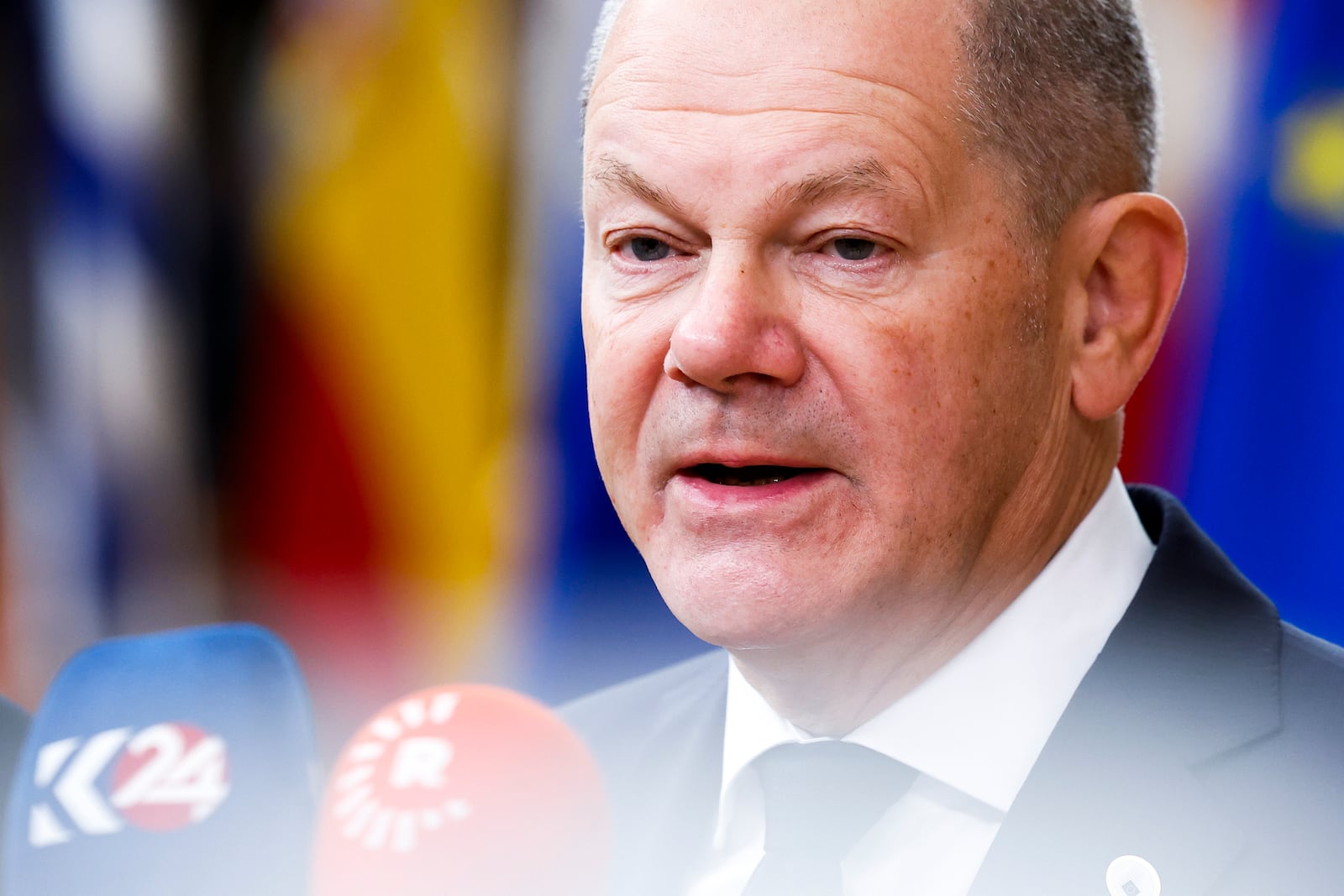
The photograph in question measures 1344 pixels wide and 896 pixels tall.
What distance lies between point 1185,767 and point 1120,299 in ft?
1.80

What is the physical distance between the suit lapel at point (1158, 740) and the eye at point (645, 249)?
0.65 meters

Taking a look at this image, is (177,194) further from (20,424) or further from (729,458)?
(729,458)

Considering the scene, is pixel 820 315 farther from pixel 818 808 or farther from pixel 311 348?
pixel 311 348

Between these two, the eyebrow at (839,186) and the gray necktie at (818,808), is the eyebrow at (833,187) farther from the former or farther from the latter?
the gray necktie at (818,808)

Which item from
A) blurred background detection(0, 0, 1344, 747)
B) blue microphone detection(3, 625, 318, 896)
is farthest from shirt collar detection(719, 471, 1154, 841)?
blurred background detection(0, 0, 1344, 747)

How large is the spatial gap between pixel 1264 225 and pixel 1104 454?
2.07 feet

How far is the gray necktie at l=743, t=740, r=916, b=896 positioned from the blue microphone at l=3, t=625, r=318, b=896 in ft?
1.82

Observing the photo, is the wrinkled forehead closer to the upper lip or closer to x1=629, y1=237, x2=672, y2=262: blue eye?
x1=629, y1=237, x2=672, y2=262: blue eye

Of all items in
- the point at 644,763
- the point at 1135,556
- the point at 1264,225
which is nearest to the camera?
the point at 1135,556

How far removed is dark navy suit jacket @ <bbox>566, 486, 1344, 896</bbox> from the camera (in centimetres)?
127

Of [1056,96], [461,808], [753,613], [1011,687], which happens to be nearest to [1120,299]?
[1056,96]

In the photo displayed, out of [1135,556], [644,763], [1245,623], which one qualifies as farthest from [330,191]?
[1245,623]

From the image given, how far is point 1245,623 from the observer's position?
4.87 ft

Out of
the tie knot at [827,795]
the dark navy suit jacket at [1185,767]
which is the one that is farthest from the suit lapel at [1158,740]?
the tie knot at [827,795]
